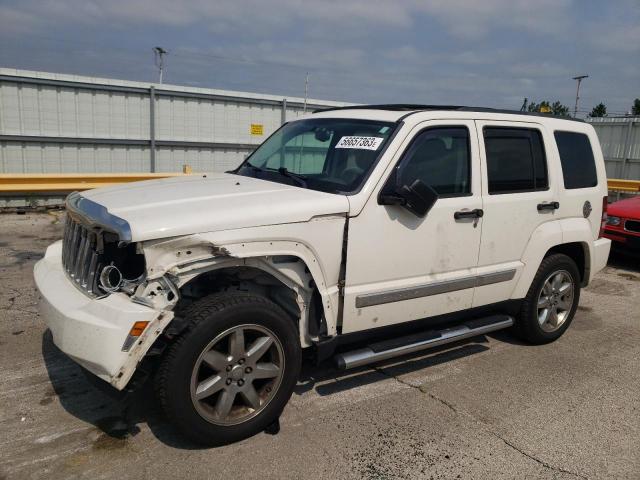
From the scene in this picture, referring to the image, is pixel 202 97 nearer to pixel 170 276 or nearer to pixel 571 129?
pixel 571 129

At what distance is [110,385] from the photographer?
3.13m

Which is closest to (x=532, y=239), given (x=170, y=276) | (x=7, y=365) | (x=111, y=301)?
(x=170, y=276)

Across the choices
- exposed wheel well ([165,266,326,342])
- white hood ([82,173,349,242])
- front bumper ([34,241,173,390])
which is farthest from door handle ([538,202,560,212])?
front bumper ([34,241,173,390])

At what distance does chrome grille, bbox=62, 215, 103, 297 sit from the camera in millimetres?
3186

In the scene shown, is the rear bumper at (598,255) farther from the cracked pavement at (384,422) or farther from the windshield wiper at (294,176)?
the windshield wiper at (294,176)

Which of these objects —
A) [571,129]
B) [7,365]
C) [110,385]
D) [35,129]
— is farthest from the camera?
[35,129]

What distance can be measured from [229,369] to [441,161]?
7.06ft

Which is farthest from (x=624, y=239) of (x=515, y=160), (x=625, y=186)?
(x=625, y=186)

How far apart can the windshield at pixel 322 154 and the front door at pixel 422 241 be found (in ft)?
0.67

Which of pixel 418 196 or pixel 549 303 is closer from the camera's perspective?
pixel 418 196

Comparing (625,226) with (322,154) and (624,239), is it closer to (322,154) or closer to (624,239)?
(624,239)

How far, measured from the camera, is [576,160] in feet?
16.9

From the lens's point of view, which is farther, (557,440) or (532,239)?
(532,239)

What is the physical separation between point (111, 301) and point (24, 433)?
111 cm
